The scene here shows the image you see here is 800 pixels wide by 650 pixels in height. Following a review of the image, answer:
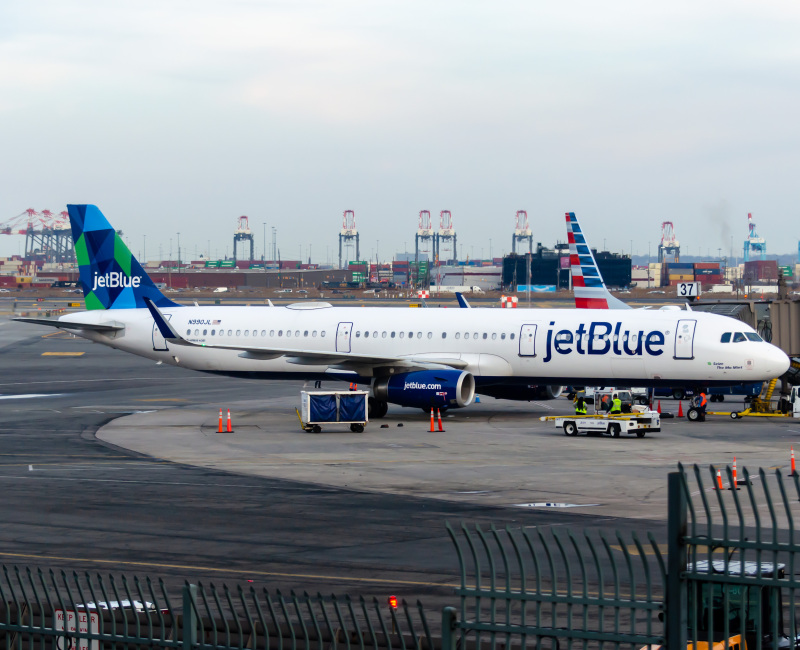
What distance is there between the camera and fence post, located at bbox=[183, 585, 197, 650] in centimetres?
817

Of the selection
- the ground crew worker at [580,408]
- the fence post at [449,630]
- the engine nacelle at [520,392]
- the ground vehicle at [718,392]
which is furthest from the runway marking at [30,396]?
the fence post at [449,630]

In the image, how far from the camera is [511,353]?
152ft

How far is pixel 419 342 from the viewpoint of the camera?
48.5 metres

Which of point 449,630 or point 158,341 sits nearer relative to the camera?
point 449,630

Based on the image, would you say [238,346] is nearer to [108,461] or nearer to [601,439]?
[108,461]

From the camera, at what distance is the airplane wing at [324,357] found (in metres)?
46.3

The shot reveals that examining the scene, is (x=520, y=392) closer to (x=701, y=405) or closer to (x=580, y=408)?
(x=580, y=408)

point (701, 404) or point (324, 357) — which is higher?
point (324, 357)

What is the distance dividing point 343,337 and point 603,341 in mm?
12528

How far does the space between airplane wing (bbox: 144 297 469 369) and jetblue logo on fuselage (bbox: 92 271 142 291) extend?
7.58 meters

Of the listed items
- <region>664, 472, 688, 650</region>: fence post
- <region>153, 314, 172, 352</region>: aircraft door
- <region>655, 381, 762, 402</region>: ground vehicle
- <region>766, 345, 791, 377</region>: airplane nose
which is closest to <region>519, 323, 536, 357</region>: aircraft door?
<region>766, 345, 791, 377</region>: airplane nose

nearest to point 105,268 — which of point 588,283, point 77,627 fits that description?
point 588,283

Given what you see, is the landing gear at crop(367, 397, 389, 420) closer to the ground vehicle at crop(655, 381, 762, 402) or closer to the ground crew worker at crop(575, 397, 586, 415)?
the ground crew worker at crop(575, 397, 586, 415)

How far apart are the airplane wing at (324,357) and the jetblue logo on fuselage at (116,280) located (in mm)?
7579
